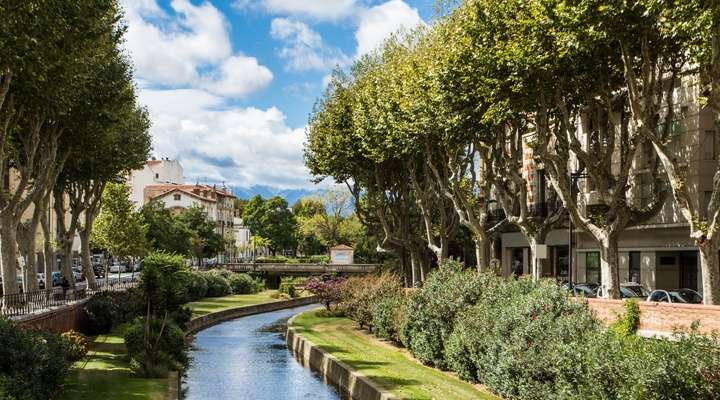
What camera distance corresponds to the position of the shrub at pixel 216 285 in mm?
73875

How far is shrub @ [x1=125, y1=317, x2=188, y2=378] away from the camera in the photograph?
89.9 ft

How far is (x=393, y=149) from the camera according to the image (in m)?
45.2

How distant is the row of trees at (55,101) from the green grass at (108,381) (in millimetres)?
5608

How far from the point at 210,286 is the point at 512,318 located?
5351cm

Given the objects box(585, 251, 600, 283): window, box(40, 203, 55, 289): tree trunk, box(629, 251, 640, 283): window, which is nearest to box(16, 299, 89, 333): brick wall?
box(40, 203, 55, 289): tree trunk

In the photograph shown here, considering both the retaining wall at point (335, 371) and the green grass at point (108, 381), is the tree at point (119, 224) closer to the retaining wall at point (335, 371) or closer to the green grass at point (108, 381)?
the retaining wall at point (335, 371)

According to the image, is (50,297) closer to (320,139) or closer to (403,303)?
(403,303)

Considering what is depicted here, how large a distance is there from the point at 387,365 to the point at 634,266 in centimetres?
2333

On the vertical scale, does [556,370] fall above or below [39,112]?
below

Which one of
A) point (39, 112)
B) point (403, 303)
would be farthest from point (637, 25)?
point (39, 112)

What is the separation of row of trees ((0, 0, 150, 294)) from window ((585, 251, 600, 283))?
29024mm

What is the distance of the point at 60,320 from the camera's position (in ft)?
106

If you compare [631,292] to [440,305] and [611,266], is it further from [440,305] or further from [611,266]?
[440,305]

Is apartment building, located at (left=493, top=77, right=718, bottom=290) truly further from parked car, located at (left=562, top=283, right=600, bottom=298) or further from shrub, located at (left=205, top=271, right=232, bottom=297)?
shrub, located at (left=205, top=271, right=232, bottom=297)
